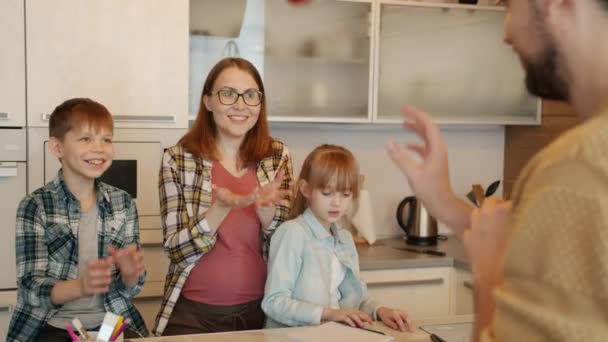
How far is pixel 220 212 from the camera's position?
185 centimetres

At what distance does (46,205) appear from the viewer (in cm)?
180

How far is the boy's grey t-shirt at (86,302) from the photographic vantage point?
176cm

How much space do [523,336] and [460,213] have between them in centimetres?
44

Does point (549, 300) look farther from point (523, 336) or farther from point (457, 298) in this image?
point (457, 298)

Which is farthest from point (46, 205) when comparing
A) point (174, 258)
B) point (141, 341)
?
point (141, 341)

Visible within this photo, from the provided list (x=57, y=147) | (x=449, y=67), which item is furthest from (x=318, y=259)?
(x=449, y=67)

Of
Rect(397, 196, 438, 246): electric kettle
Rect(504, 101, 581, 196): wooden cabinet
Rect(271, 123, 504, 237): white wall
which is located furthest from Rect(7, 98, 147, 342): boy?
Rect(504, 101, 581, 196): wooden cabinet

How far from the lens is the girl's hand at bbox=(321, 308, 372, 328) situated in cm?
165

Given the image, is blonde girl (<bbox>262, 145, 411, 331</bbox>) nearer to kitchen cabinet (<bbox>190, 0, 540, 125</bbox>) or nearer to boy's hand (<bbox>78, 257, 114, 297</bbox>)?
boy's hand (<bbox>78, 257, 114, 297</bbox>)

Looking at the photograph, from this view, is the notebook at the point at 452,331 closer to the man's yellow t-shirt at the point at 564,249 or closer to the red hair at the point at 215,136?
the red hair at the point at 215,136

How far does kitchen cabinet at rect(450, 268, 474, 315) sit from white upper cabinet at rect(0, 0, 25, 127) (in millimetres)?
1797

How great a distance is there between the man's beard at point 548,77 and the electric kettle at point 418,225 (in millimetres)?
2422

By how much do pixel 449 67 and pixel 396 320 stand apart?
177 centimetres

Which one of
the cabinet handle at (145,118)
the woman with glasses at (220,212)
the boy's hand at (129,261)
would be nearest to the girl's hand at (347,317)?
the woman with glasses at (220,212)
